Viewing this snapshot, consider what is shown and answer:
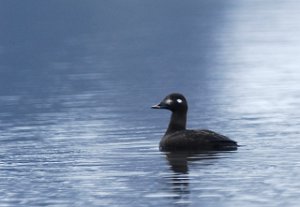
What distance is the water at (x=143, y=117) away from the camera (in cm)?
2427

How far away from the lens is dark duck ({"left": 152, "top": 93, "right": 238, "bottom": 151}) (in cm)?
2830

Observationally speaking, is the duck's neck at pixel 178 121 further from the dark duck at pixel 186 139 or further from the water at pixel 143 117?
the water at pixel 143 117

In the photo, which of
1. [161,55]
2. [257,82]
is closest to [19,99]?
[257,82]

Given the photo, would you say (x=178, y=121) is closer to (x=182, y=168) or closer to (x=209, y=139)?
(x=209, y=139)

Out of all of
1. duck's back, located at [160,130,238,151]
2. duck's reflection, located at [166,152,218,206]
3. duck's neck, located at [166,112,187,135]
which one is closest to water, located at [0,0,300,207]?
duck's reflection, located at [166,152,218,206]

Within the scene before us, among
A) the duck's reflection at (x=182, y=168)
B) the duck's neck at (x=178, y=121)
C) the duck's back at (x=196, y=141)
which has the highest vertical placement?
the duck's neck at (x=178, y=121)

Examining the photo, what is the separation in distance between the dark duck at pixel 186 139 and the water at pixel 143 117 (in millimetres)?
380

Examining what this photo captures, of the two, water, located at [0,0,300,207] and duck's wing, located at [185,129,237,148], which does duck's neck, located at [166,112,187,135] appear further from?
duck's wing, located at [185,129,237,148]

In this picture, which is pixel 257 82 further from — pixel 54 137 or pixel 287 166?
pixel 287 166

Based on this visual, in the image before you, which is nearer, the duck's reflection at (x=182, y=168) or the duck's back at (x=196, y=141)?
the duck's reflection at (x=182, y=168)

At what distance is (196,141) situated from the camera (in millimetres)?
28484

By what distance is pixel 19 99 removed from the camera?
44.5 m

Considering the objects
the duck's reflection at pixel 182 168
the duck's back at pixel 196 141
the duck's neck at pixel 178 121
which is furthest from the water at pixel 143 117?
the duck's neck at pixel 178 121

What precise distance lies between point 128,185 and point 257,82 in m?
23.5
